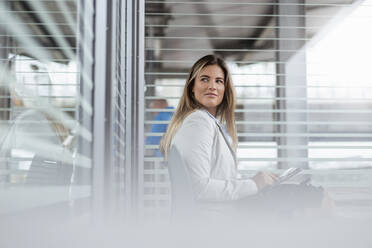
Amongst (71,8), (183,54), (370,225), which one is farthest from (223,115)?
(183,54)

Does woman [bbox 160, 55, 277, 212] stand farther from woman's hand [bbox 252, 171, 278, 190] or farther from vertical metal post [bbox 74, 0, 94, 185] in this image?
vertical metal post [bbox 74, 0, 94, 185]

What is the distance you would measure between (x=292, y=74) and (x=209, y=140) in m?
1.42

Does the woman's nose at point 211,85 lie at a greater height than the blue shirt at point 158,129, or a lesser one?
greater

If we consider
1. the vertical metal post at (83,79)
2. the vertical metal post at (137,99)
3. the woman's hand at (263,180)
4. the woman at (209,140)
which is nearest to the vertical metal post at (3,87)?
the vertical metal post at (83,79)

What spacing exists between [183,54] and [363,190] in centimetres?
271

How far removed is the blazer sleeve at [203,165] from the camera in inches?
45.6

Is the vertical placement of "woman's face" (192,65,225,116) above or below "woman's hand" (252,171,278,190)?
above

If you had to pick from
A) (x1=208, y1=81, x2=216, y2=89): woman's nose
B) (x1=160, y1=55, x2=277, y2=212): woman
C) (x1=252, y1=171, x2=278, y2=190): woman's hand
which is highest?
(x1=208, y1=81, x2=216, y2=89): woman's nose

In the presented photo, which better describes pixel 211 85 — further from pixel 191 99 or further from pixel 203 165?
pixel 203 165

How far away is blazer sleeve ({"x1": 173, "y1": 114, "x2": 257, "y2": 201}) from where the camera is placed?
3.80 feet

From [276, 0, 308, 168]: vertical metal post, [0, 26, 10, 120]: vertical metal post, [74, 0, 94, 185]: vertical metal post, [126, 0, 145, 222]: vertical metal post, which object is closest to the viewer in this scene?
[0, 26, 10, 120]: vertical metal post

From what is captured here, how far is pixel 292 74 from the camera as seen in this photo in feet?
8.13

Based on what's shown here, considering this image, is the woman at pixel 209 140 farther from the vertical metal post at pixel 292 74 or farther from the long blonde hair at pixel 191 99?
the vertical metal post at pixel 292 74

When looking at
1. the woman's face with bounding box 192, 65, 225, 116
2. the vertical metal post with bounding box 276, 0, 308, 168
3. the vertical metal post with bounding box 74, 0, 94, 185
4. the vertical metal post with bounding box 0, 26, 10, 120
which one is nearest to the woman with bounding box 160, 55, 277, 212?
the woman's face with bounding box 192, 65, 225, 116
